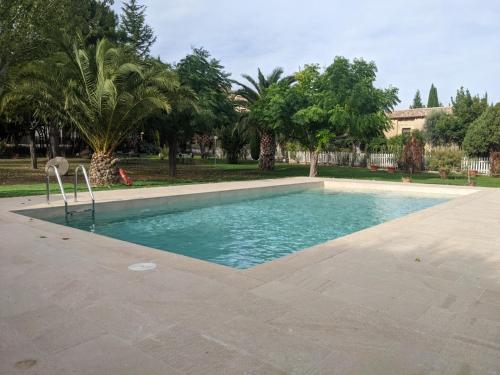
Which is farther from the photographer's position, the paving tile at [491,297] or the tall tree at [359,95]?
the tall tree at [359,95]

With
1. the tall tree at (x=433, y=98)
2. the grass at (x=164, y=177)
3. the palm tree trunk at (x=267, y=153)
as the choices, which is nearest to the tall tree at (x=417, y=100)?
the tall tree at (x=433, y=98)

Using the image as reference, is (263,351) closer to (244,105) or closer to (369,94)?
(369,94)

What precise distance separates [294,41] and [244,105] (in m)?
7.07

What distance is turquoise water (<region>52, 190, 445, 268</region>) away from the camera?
25.6 ft

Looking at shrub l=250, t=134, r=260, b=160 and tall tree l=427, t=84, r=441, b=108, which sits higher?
tall tree l=427, t=84, r=441, b=108

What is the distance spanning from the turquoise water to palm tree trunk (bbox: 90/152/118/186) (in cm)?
523

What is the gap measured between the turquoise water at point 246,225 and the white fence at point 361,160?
13.8 m

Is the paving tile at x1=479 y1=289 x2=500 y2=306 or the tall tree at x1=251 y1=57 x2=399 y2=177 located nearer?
the paving tile at x1=479 y1=289 x2=500 y2=306

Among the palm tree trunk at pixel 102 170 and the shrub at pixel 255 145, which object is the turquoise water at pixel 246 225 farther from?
the shrub at pixel 255 145

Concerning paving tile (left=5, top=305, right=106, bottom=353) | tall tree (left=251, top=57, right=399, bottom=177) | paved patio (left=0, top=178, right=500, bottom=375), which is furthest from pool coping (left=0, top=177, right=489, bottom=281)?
tall tree (left=251, top=57, right=399, bottom=177)

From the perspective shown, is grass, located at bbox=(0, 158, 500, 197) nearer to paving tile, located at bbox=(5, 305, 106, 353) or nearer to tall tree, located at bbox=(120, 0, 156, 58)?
paving tile, located at bbox=(5, 305, 106, 353)

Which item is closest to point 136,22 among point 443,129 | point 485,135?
point 443,129

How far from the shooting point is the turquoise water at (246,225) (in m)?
7.79

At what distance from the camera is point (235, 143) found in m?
34.8
